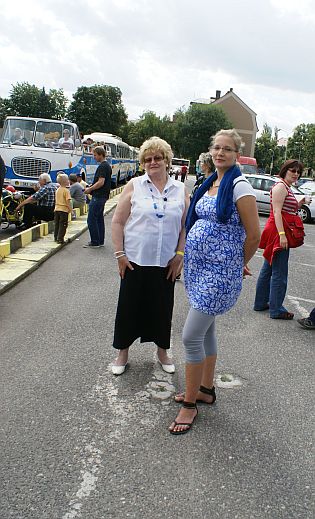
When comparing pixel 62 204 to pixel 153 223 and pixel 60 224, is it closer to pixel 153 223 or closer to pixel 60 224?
pixel 60 224

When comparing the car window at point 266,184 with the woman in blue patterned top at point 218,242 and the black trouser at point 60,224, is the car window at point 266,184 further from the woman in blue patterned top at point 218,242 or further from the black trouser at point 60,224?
the woman in blue patterned top at point 218,242

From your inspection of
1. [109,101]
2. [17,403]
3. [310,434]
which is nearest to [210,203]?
[310,434]

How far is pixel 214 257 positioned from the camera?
3.04 m

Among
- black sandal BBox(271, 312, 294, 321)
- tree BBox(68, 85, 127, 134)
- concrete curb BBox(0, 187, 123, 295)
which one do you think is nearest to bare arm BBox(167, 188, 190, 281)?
black sandal BBox(271, 312, 294, 321)

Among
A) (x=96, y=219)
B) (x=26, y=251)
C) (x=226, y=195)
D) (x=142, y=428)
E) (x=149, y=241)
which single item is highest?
(x=226, y=195)

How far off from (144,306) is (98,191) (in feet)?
18.5

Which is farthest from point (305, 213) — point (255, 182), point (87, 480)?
point (87, 480)

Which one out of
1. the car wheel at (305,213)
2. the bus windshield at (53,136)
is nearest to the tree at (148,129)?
the car wheel at (305,213)

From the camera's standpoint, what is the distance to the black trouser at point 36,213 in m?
11.0

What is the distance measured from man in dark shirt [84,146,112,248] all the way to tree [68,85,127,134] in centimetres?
7324

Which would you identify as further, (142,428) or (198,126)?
(198,126)

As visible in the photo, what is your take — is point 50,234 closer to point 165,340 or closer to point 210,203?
point 165,340

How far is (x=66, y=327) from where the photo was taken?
509 cm

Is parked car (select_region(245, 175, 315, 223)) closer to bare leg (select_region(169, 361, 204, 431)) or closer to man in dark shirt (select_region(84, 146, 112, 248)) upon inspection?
man in dark shirt (select_region(84, 146, 112, 248))
